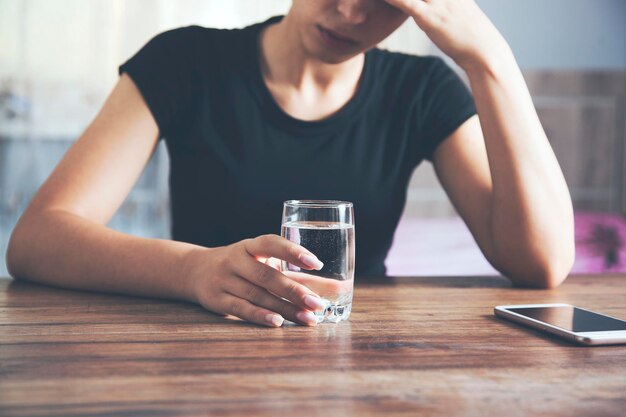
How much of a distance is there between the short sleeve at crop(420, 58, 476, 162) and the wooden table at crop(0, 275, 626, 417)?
57 cm

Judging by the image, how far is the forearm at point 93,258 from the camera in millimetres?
893

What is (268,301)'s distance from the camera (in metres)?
0.77

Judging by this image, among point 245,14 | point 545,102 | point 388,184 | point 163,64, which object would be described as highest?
point 245,14

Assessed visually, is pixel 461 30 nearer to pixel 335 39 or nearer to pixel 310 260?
pixel 335 39

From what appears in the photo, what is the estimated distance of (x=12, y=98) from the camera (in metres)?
2.66

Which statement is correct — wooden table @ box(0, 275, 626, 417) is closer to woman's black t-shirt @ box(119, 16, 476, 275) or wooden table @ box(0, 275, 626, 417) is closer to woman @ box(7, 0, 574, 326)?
woman @ box(7, 0, 574, 326)

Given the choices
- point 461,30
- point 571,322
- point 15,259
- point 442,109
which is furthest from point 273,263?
point 442,109

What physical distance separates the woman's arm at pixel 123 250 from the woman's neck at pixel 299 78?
0.92 ft

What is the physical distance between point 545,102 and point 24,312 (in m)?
2.62

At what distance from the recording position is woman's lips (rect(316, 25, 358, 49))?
112cm

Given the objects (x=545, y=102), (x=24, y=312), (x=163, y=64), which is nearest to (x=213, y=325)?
(x=24, y=312)

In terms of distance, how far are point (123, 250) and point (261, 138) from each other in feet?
1.52

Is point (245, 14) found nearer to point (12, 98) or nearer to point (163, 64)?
point (12, 98)

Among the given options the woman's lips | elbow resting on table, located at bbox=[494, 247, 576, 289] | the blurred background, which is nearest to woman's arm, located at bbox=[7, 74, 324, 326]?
the woman's lips
